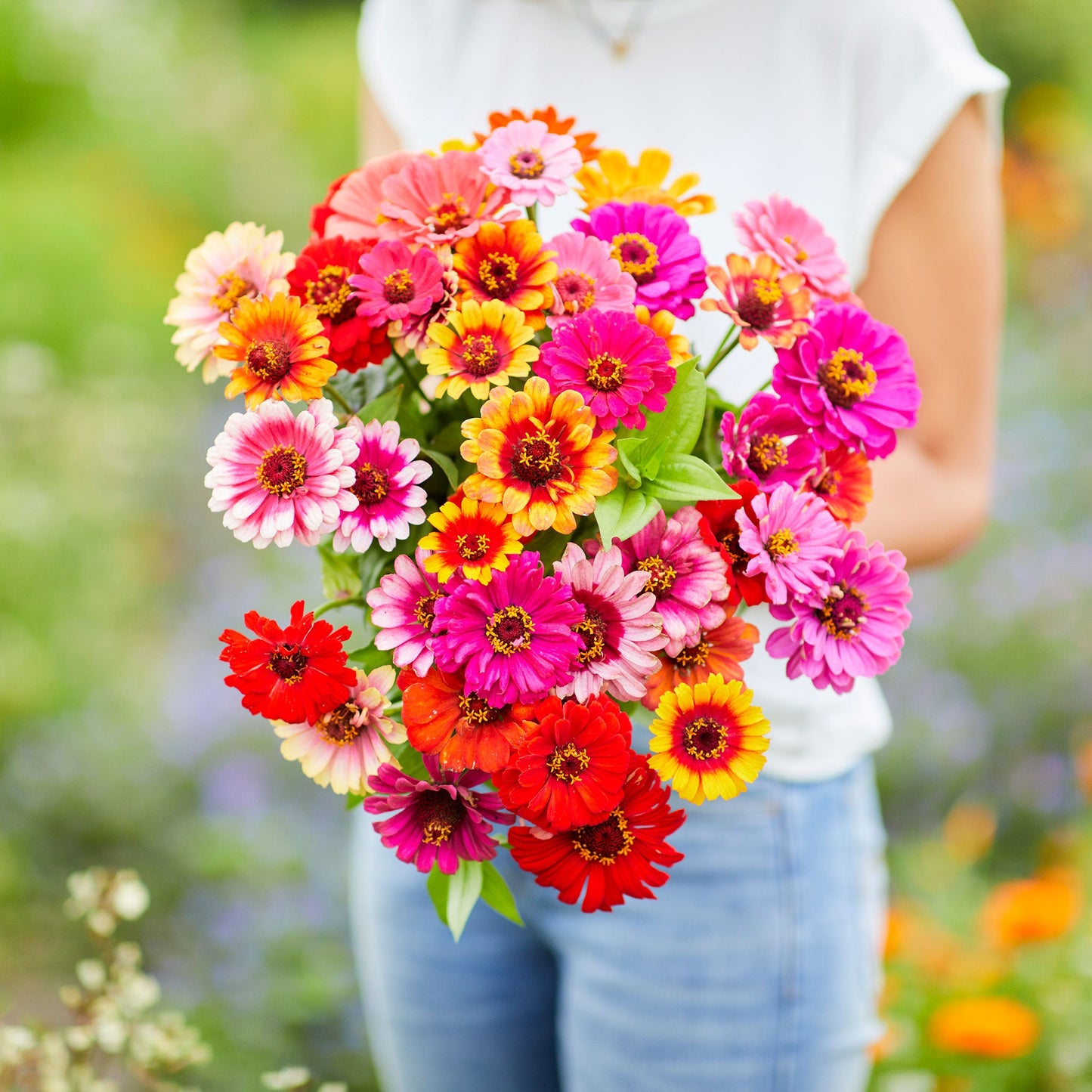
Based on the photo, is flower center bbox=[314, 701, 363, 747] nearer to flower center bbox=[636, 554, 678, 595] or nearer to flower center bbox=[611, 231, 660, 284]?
flower center bbox=[636, 554, 678, 595]

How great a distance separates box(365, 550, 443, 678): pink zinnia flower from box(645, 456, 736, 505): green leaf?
0.36ft

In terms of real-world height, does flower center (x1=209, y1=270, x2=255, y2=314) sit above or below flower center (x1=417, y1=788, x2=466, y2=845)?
above

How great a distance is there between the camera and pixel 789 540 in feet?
1.63

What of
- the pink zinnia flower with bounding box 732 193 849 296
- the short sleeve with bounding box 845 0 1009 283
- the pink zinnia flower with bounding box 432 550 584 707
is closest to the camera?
the pink zinnia flower with bounding box 432 550 584 707

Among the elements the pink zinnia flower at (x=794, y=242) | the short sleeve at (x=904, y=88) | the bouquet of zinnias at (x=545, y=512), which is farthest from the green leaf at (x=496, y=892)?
the short sleeve at (x=904, y=88)

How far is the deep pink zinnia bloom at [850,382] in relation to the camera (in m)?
0.52

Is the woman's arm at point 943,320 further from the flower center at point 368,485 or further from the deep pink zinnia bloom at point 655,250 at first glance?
the flower center at point 368,485

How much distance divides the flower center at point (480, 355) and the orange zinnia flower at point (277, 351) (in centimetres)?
6

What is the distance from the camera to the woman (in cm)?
84

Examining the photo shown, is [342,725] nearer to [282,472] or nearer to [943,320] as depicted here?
[282,472]

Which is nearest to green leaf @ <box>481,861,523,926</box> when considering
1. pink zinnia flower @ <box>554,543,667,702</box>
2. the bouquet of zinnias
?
the bouquet of zinnias

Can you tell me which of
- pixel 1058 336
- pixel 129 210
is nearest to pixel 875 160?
pixel 1058 336

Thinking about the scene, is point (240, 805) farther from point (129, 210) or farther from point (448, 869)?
point (129, 210)

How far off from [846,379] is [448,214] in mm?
209
